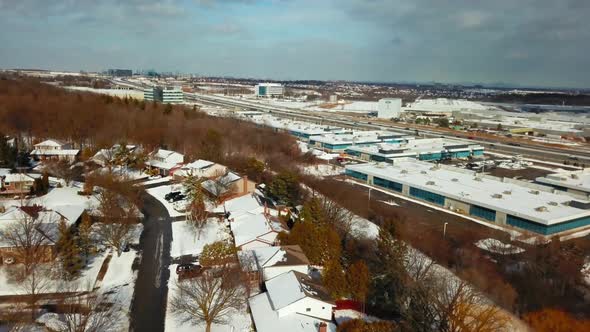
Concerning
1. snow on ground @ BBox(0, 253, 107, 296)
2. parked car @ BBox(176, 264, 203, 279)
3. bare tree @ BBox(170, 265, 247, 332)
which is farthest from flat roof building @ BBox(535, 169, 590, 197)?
snow on ground @ BBox(0, 253, 107, 296)

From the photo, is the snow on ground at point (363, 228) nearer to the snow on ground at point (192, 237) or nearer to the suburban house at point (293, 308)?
the snow on ground at point (192, 237)

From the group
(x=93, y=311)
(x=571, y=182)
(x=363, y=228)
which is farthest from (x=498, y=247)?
(x=93, y=311)

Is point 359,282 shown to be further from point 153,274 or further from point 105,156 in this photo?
point 105,156

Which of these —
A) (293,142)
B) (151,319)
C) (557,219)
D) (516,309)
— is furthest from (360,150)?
(151,319)

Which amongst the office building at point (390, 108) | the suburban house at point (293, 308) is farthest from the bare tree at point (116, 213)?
the office building at point (390, 108)

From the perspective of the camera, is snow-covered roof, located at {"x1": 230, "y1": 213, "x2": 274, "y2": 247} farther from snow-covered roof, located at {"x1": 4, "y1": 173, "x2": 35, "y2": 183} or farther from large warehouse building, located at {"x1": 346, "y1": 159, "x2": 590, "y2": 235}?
snow-covered roof, located at {"x1": 4, "y1": 173, "x2": 35, "y2": 183}

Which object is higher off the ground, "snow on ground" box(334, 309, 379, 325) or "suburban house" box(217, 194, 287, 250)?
A: "suburban house" box(217, 194, 287, 250)
